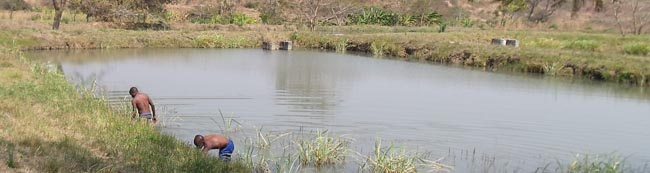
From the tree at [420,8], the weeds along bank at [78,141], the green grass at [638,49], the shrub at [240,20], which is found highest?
the tree at [420,8]

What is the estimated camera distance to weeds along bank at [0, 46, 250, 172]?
659cm

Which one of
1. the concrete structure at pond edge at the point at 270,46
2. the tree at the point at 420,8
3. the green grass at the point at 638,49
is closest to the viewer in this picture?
the green grass at the point at 638,49

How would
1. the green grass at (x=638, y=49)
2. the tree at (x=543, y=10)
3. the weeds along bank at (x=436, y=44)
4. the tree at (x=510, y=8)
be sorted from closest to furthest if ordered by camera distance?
the weeds along bank at (x=436, y=44) → the green grass at (x=638, y=49) → the tree at (x=510, y=8) → the tree at (x=543, y=10)

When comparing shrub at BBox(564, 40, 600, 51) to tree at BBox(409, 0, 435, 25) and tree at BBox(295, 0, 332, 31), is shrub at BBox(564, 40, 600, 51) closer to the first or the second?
tree at BBox(409, 0, 435, 25)

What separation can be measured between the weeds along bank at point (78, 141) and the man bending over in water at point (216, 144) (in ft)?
0.91

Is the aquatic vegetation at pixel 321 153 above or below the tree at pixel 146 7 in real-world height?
below

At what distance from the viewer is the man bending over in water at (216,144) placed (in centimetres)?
862

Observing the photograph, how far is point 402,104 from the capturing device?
15766mm

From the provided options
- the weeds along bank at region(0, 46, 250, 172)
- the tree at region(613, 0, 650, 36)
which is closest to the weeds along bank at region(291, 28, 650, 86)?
the tree at region(613, 0, 650, 36)

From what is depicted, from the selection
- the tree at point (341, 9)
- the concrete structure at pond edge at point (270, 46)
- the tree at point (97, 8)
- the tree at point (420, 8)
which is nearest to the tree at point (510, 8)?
the tree at point (420, 8)

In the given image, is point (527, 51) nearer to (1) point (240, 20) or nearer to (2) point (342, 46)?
(2) point (342, 46)

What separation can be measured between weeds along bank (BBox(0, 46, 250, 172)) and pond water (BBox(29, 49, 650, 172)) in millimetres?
1968

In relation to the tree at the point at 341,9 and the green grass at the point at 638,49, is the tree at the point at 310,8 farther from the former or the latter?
the green grass at the point at 638,49

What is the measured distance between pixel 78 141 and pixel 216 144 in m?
1.68
